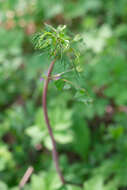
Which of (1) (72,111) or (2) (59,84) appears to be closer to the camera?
(2) (59,84)

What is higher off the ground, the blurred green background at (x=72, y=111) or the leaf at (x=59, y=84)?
the leaf at (x=59, y=84)

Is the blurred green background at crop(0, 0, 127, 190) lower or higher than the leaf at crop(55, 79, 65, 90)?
lower

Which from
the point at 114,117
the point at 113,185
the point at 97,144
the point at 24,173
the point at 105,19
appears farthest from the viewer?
the point at 105,19

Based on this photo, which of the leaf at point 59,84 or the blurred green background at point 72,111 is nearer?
the leaf at point 59,84

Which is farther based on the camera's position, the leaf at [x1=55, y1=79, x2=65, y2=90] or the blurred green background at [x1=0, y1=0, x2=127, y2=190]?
the blurred green background at [x1=0, y1=0, x2=127, y2=190]

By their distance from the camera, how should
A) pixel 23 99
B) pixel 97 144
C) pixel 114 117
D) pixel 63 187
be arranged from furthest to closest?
1. pixel 23 99
2. pixel 114 117
3. pixel 97 144
4. pixel 63 187

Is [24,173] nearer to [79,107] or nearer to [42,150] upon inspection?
[42,150]

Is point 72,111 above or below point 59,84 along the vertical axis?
below

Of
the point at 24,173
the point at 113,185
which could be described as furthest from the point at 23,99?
the point at 113,185
